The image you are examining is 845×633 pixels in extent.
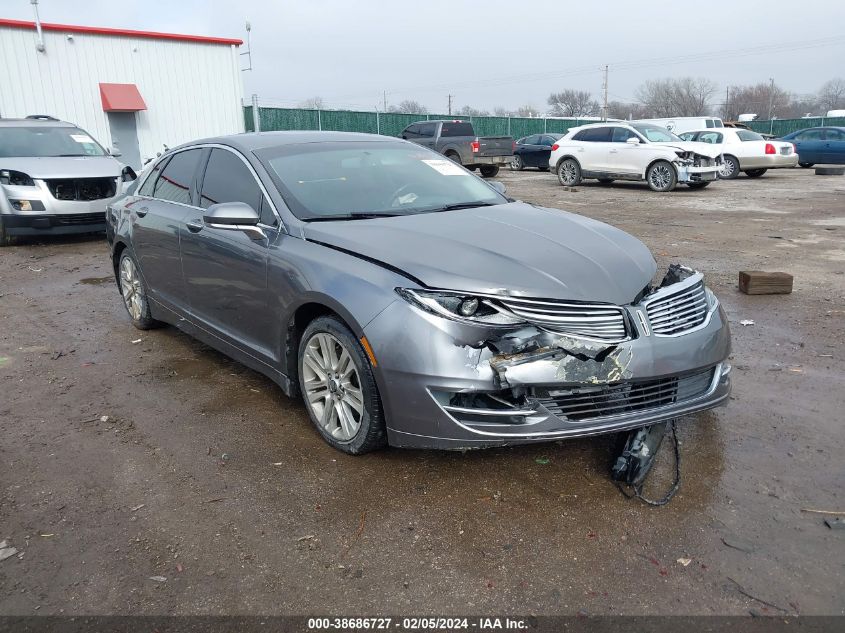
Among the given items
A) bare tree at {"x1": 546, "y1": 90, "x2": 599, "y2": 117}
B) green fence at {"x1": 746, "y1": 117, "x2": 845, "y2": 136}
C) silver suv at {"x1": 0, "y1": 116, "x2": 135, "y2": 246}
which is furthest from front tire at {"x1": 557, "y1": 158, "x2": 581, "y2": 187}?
bare tree at {"x1": 546, "y1": 90, "x2": 599, "y2": 117}

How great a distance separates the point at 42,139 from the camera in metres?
11.1

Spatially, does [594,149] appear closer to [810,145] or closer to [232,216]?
[810,145]

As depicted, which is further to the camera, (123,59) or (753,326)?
(123,59)

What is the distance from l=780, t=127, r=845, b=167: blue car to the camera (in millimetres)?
23672

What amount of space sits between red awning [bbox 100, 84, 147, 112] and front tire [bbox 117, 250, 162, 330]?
57.5ft

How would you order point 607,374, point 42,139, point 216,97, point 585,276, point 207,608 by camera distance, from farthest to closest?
point 216,97, point 42,139, point 585,276, point 607,374, point 207,608

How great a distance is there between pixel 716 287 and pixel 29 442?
20.4 feet

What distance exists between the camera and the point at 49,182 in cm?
996

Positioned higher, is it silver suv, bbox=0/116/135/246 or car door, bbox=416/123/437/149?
car door, bbox=416/123/437/149

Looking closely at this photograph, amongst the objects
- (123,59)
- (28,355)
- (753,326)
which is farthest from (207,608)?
(123,59)

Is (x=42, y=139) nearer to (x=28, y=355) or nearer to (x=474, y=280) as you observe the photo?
(x=28, y=355)

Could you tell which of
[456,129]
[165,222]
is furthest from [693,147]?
[165,222]

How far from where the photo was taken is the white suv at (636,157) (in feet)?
54.5

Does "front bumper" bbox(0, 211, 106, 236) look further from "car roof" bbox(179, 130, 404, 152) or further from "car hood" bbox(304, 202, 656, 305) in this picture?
"car hood" bbox(304, 202, 656, 305)
